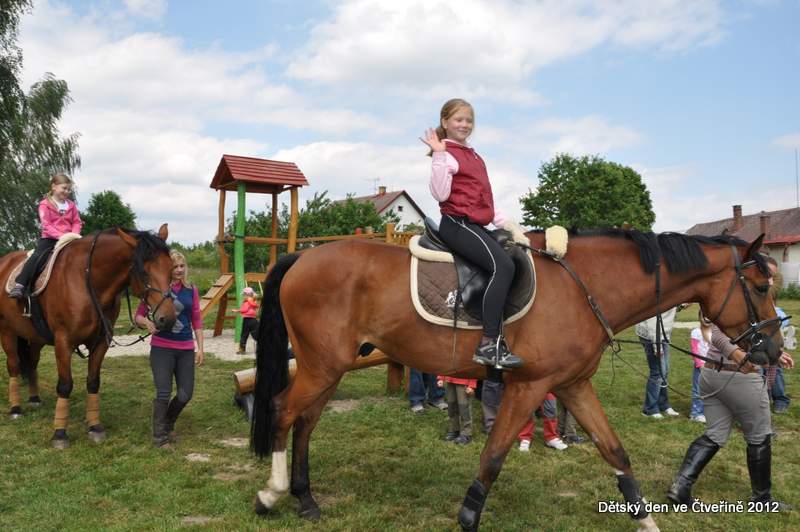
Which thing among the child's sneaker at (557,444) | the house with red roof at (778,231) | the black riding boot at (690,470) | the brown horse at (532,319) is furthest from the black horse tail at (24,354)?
the house with red roof at (778,231)

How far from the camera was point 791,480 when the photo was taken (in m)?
5.05

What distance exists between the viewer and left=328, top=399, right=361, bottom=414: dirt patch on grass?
7441 millimetres

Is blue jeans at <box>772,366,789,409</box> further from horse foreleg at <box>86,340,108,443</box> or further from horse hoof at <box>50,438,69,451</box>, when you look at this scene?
horse hoof at <box>50,438,69,451</box>

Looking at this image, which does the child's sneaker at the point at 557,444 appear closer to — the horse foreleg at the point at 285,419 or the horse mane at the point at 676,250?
the horse mane at the point at 676,250

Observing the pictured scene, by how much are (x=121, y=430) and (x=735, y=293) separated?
6281 millimetres

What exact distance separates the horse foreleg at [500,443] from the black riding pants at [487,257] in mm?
486

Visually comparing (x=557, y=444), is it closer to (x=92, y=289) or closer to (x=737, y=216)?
(x=92, y=289)

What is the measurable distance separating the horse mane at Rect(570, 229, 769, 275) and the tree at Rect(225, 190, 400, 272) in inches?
868

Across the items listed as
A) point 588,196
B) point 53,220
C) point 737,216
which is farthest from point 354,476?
point 737,216

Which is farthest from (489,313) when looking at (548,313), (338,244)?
(338,244)

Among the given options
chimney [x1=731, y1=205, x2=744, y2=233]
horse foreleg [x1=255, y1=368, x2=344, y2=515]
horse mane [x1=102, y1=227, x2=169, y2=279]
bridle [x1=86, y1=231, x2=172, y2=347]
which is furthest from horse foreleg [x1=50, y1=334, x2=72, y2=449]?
chimney [x1=731, y1=205, x2=744, y2=233]

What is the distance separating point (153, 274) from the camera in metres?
5.45

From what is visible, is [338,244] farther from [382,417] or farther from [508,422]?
[382,417]

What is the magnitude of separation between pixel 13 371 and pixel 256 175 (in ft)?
24.5
